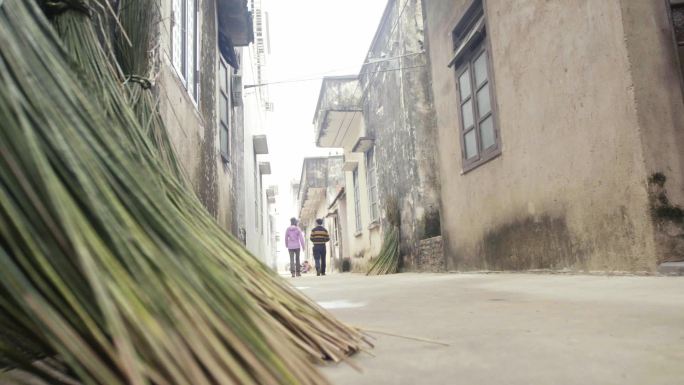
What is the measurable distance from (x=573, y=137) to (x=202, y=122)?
264 cm

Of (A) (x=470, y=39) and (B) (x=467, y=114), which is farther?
(B) (x=467, y=114)

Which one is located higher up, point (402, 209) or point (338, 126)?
point (338, 126)

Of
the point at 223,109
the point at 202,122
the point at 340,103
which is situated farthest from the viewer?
the point at 340,103

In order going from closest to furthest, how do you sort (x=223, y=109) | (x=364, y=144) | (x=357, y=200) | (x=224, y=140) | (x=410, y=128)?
(x=224, y=140) < (x=223, y=109) < (x=410, y=128) < (x=364, y=144) < (x=357, y=200)

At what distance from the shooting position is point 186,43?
141 inches

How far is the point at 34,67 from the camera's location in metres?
0.61

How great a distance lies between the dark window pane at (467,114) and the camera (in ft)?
14.3

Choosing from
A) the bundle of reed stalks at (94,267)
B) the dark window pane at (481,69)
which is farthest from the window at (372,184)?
the bundle of reed stalks at (94,267)

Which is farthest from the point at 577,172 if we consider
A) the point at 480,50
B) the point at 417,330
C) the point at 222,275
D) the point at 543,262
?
the point at 222,275

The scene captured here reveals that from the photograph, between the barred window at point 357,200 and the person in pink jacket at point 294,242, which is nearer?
the person in pink jacket at point 294,242

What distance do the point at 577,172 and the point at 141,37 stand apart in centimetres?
234

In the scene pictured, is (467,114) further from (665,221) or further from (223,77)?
(223,77)

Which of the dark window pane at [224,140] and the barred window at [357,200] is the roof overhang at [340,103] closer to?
the barred window at [357,200]

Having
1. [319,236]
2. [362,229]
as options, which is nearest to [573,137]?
[319,236]
